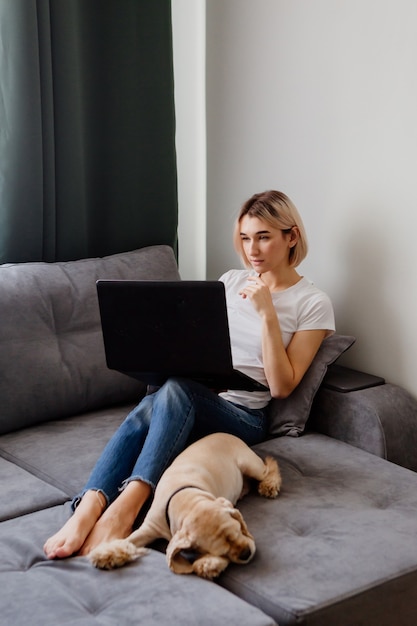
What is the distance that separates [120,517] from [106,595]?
30cm

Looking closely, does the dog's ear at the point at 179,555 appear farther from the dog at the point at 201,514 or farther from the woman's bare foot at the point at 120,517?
the woman's bare foot at the point at 120,517

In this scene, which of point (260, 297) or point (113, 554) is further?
point (260, 297)

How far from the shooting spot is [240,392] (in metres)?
2.53

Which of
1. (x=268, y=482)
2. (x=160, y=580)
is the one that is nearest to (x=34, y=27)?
(x=268, y=482)

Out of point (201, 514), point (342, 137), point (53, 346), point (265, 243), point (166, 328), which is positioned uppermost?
point (342, 137)

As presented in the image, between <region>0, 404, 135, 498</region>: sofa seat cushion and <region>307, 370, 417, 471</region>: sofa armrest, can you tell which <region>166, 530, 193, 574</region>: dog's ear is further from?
<region>307, 370, 417, 471</region>: sofa armrest

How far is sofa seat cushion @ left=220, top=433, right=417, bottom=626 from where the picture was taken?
67.4 inches

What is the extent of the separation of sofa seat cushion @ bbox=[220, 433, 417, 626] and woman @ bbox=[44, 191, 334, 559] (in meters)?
0.23

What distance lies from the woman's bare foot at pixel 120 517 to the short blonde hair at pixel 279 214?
0.86 m

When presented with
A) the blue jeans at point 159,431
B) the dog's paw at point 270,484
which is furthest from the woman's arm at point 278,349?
the dog's paw at point 270,484

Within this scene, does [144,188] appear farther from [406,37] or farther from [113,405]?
[406,37]

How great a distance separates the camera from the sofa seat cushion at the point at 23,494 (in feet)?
6.91

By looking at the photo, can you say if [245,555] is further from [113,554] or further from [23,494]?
[23,494]

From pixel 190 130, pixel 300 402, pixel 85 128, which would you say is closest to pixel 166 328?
pixel 300 402
